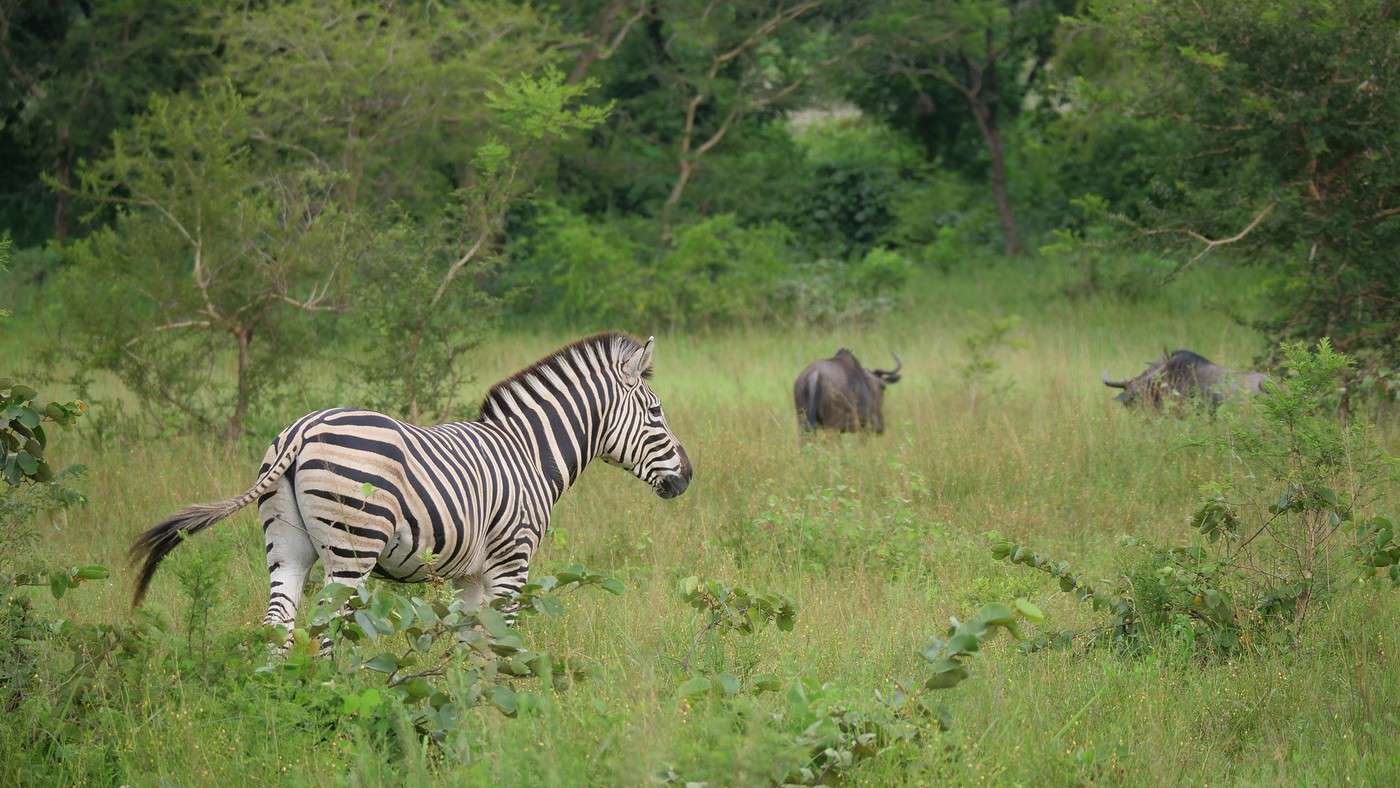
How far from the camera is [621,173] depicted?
79.6 ft

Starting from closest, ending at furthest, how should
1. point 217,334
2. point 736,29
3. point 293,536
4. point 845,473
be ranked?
point 293,536
point 845,473
point 217,334
point 736,29

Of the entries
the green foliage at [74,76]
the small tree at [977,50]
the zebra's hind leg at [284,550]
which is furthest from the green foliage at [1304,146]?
the green foliage at [74,76]

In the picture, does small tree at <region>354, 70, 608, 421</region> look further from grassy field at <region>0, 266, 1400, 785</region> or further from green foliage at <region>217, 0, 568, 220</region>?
green foliage at <region>217, 0, 568, 220</region>

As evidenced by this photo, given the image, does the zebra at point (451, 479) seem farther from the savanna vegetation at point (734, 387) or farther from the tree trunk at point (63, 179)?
the tree trunk at point (63, 179)

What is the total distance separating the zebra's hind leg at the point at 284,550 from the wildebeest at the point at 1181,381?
726 centimetres

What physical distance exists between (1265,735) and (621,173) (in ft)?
66.4

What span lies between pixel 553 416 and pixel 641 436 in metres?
0.48

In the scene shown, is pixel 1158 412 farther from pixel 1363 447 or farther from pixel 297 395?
pixel 297 395

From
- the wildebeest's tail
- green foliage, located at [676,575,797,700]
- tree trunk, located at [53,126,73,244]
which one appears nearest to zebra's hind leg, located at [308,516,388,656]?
green foliage, located at [676,575,797,700]

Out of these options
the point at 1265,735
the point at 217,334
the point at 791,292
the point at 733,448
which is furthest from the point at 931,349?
the point at 1265,735

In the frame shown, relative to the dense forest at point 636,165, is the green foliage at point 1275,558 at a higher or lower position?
lower

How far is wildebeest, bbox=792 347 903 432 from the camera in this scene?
11.2m

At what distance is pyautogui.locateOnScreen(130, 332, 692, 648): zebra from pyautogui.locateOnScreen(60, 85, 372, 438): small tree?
15.5 ft

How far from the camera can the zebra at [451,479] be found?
5.21 m
